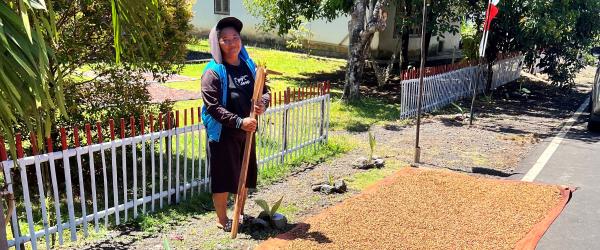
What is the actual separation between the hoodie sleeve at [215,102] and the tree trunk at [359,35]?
24.5ft

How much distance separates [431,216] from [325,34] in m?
16.8

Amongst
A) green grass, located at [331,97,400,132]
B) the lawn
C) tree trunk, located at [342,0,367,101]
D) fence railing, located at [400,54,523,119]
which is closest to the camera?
green grass, located at [331,97,400,132]

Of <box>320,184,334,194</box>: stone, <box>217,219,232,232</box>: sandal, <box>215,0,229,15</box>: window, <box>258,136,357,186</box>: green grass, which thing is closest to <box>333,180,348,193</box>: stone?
<box>320,184,334,194</box>: stone

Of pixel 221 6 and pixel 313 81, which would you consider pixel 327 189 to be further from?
pixel 221 6

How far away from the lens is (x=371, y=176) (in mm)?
6508

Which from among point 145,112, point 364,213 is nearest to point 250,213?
point 364,213

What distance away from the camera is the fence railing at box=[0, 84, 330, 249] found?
12.8 feet

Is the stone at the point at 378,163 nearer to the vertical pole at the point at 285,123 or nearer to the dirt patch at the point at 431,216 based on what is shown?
the dirt patch at the point at 431,216

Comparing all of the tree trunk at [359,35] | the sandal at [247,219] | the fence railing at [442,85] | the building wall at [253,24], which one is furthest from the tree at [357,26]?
the sandal at [247,219]

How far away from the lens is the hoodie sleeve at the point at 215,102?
4.23 metres

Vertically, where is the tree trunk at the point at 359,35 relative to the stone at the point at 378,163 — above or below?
above

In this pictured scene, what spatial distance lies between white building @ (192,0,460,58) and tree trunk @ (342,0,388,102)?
24.0 feet

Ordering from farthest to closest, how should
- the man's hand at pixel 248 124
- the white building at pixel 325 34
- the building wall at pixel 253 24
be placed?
1. the building wall at pixel 253 24
2. the white building at pixel 325 34
3. the man's hand at pixel 248 124

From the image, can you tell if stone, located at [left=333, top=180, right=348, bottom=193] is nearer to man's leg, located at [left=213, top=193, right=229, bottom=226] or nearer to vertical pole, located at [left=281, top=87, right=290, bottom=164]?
vertical pole, located at [left=281, top=87, right=290, bottom=164]
